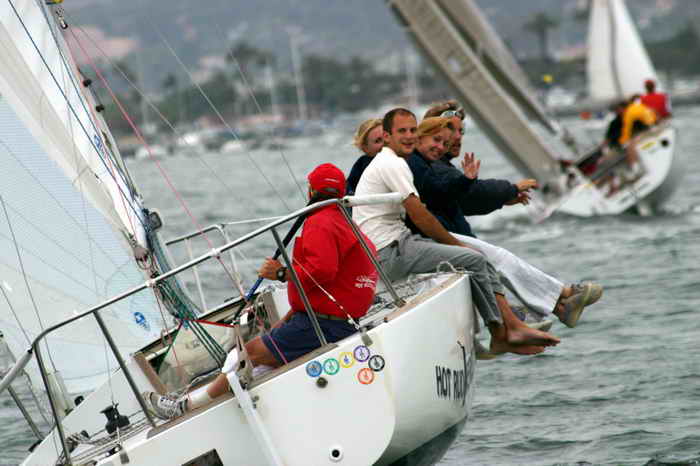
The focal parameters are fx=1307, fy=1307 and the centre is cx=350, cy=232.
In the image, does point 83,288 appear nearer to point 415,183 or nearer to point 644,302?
point 415,183

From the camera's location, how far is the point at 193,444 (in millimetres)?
5160

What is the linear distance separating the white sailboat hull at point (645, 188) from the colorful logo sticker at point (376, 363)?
12.0 metres

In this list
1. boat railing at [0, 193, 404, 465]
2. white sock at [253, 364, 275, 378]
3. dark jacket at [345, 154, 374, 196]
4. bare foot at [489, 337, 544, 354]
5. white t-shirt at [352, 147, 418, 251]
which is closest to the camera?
boat railing at [0, 193, 404, 465]

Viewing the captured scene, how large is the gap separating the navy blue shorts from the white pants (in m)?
1.16

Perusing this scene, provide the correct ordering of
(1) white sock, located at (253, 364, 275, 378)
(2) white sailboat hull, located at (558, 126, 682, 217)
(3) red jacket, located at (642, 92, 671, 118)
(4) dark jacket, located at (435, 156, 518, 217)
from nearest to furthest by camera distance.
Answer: (1) white sock, located at (253, 364, 275, 378) < (4) dark jacket, located at (435, 156, 518, 217) < (2) white sailboat hull, located at (558, 126, 682, 217) < (3) red jacket, located at (642, 92, 671, 118)

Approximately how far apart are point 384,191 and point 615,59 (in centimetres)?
1857

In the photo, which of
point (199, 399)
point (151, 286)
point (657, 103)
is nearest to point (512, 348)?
point (199, 399)

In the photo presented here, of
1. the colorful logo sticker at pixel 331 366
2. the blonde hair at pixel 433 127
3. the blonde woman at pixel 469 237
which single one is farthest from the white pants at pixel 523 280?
the colorful logo sticker at pixel 331 366

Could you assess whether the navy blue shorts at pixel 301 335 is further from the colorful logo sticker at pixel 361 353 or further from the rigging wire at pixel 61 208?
the rigging wire at pixel 61 208

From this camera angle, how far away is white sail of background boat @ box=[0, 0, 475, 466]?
5.14 meters

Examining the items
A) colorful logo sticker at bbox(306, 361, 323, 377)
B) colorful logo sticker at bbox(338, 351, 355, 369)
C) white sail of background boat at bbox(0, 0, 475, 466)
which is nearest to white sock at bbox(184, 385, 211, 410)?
white sail of background boat at bbox(0, 0, 475, 466)

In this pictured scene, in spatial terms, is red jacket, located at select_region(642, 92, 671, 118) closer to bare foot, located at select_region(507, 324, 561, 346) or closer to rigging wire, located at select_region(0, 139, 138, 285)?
bare foot, located at select_region(507, 324, 561, 346)

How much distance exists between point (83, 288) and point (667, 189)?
38.6 ft

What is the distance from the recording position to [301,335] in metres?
5.37
